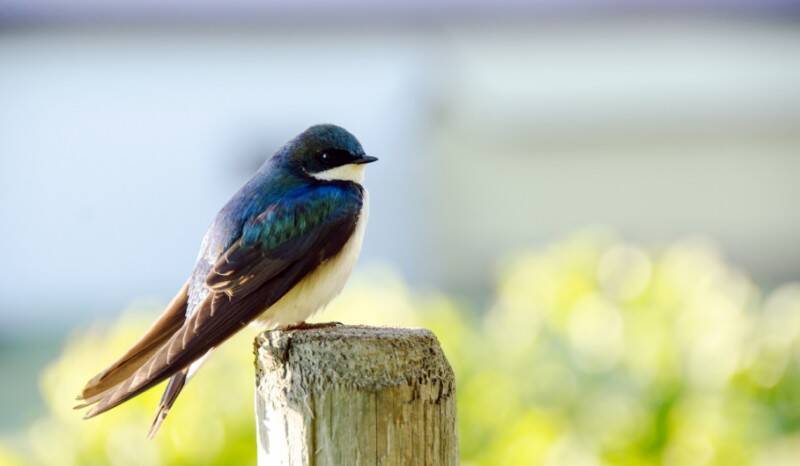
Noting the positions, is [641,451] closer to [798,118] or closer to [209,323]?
[209,323]

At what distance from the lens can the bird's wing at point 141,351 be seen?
2.34 metres

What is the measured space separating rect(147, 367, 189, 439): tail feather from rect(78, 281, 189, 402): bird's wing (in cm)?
8

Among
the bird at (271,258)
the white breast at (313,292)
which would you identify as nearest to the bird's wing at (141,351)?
the bird at (271,258)

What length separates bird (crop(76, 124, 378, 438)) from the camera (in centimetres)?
246

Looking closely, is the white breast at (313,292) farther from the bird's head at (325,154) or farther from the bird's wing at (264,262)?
the bird's head at (325,154)

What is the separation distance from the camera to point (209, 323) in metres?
2.49

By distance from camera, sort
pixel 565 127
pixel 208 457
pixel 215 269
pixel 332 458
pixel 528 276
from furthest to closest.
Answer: pixel 565 127
pixel 528 276
pixel 208 457
pixel 215 269
pixel 332 458

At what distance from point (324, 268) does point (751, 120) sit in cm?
1078

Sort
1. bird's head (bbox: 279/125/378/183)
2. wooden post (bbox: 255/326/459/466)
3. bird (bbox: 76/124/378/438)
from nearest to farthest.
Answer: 1. wooden post (bbox: 255/326/459/466)
2. bird (bbox: 76/124/378/438)
3. bird's head (bbox: 279/125/378/183)

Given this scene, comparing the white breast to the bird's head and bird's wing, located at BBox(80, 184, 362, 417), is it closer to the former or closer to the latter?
bird's wing, located at BBox(80, 184, 362, 417)

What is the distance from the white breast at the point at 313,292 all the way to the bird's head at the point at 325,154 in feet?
0.89

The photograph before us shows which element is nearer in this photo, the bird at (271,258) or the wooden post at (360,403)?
the wooden post at (360,403)

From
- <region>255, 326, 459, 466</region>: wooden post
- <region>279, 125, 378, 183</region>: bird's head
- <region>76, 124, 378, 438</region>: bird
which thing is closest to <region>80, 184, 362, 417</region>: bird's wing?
<region>76, 124, 378, 438</region>: bird

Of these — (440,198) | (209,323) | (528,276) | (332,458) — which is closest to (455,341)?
(528,276)
